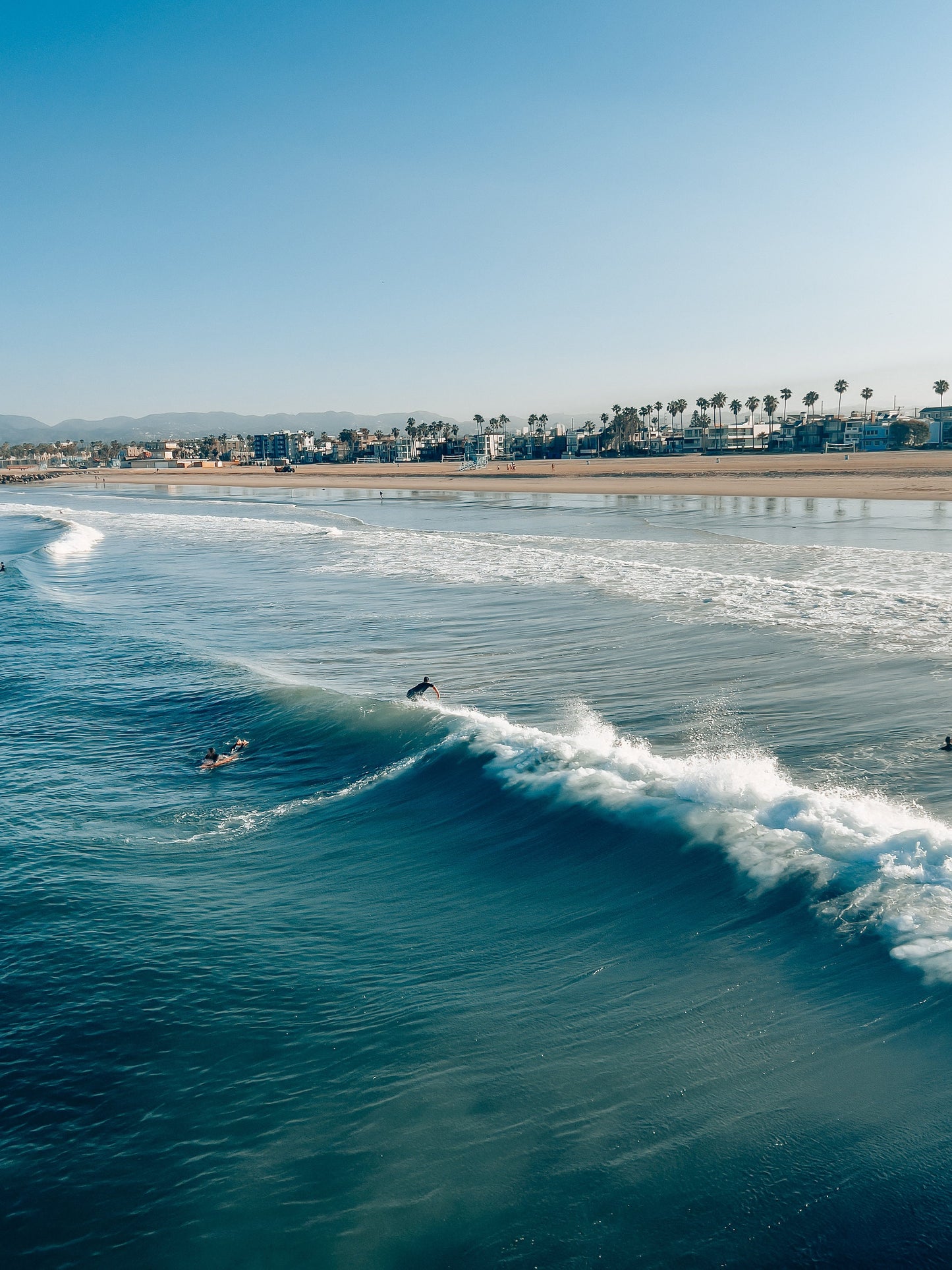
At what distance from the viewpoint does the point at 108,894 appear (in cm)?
1008

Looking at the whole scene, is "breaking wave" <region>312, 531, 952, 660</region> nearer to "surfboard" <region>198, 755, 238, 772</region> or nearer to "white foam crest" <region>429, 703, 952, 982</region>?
"white foam crest" <region>429, 703, 952, 982</region>

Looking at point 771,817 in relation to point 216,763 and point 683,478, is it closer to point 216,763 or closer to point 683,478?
point 216,763

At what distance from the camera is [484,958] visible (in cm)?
874

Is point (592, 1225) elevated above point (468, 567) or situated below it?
below

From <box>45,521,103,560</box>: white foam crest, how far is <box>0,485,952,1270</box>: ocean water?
1060 inches

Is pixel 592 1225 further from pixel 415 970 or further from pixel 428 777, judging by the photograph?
pixel 428 777

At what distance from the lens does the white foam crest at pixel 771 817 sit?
893cm

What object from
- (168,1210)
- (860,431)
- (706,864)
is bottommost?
(168,1210)

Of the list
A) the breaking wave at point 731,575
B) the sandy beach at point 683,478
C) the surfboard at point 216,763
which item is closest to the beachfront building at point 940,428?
the sandy beach at point 683,478

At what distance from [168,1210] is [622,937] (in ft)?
15.8

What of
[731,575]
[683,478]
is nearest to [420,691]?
[731,575]

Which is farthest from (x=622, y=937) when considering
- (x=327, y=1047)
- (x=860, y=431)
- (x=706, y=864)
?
(x=860, y=431)

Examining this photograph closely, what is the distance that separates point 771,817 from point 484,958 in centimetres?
444

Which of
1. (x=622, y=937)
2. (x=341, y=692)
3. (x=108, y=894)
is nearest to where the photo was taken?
(x=622, y=937)
